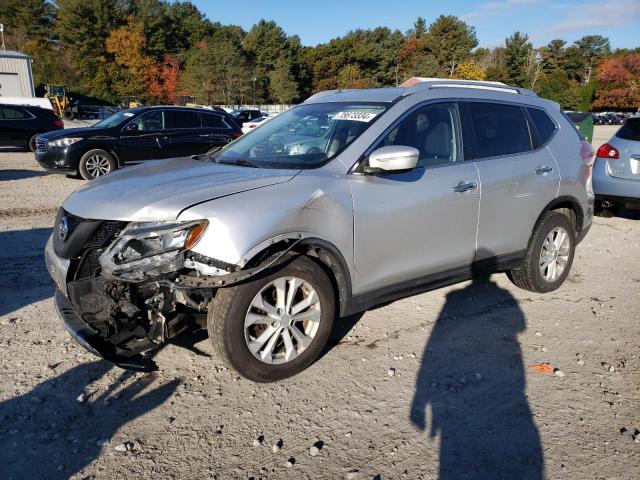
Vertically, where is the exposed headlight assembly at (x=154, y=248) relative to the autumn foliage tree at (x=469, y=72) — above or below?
below

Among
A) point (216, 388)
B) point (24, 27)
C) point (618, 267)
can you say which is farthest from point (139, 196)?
point (24, 27)

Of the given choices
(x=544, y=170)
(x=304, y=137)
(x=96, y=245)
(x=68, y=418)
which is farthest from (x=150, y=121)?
(x=68, y=418)

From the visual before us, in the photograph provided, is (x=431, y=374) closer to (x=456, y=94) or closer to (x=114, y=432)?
(x=114, y=432)

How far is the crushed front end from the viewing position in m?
2.86

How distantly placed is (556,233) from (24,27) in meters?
81.6

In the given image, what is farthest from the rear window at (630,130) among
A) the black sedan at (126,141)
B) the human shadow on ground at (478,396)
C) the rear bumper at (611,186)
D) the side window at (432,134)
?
the black sedan at (126,141)

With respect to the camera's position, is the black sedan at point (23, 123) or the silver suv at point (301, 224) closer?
the silver suv at point (301, 224)

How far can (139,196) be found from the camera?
10.0ft

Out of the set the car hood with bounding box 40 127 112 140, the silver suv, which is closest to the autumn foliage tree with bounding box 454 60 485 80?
the car hood with bounding box 40 127 112 140

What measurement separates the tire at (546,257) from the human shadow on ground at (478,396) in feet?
1.30

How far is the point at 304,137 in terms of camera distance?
4.00 meters

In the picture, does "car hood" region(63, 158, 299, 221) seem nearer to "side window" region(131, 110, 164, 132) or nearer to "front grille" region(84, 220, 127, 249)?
"front grille" region(84, 220, 127, 249)

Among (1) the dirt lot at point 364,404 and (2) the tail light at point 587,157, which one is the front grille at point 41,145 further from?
(2) the tail light at point 587,157

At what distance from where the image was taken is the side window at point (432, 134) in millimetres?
3766
